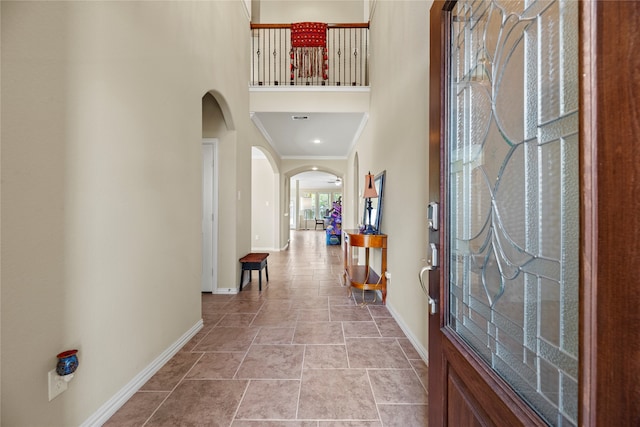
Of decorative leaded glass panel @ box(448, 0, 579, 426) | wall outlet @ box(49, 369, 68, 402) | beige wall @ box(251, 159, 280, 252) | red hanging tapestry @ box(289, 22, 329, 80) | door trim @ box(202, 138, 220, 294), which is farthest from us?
beige wall @ box(251, 159, 280, 252)

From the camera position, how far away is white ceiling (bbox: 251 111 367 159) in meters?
4.66

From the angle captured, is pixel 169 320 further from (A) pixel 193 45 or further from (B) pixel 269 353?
(A) pixel 193 45

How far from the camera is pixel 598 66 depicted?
1.57ft

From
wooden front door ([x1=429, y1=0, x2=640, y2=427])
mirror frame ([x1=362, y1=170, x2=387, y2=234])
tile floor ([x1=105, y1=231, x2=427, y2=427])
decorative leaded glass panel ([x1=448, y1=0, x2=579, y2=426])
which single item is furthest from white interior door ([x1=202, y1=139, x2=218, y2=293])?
decorative leaded glass panel ([x1=448, y1=0, x2=579, y2=426])

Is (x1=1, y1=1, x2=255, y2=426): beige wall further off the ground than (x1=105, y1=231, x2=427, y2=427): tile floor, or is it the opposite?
(x1=1, y1=1, x2=255, y2=426): beige wall

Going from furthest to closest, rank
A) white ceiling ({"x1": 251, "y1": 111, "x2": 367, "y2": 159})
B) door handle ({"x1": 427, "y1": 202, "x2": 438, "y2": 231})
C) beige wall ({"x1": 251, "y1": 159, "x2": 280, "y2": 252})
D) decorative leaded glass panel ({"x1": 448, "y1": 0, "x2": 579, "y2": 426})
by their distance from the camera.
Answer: beige wall ({"x1": 251, "y1": 159, "x2": 280, "y2": 252}), white ceiling ({"x1": 251, "y1": 111, "x2": 367, "y2": 159}), door handle ({"x1": 427, "y1": 202, "x2": 438, "y2": 231}), decorative leaded glass panel ({"x1": 448, "y1": 0, "x2": 579, "y2": 426})

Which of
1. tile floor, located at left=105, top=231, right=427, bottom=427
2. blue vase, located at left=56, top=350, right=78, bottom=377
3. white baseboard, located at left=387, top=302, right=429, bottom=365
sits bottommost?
tile floor, located at left=105, top=231, right=427, bottom=427

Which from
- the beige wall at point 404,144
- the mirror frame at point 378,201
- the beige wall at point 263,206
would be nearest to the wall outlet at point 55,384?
the beige wall at point 404,144

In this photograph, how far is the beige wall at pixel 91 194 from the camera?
1086 mm

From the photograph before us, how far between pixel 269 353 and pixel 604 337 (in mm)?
2150

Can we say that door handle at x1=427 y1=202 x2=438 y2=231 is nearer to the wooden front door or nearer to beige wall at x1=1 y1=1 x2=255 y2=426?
the wooden front door

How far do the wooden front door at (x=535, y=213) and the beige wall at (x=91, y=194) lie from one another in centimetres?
163

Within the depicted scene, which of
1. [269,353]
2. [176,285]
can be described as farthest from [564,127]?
[176,285]

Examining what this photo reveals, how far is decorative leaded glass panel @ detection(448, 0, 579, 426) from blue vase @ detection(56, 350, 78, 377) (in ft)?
5.37
